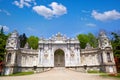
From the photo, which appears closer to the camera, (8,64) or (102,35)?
(8,64)

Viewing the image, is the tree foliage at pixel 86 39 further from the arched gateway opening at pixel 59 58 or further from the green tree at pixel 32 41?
the green tree at pixel 32 41

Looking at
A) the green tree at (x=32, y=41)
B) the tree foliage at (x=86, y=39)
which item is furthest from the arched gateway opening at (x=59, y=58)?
the green tree at (x=32, y=41)

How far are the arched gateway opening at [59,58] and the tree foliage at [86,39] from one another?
15.7 metres

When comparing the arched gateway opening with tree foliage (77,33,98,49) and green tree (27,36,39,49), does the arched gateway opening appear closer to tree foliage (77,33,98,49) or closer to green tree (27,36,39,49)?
tree foliage (77,33,98,49)

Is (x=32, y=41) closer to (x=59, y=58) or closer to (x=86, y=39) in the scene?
(x=59, y=58)

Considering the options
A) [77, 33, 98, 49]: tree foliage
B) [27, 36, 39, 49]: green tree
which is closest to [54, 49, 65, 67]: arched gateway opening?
[77, 33, 98, 49]: tree foliage

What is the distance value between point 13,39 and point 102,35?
23.2m

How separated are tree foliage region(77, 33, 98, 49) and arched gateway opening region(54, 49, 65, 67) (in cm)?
1567

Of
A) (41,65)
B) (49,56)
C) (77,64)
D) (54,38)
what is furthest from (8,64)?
(77,64)

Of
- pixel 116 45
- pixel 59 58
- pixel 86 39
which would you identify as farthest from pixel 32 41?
pixel 116 45

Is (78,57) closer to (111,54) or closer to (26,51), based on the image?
(111,54)

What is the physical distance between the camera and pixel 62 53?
42.7m

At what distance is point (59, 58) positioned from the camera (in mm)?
42062

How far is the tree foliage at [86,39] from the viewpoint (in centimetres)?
5570
